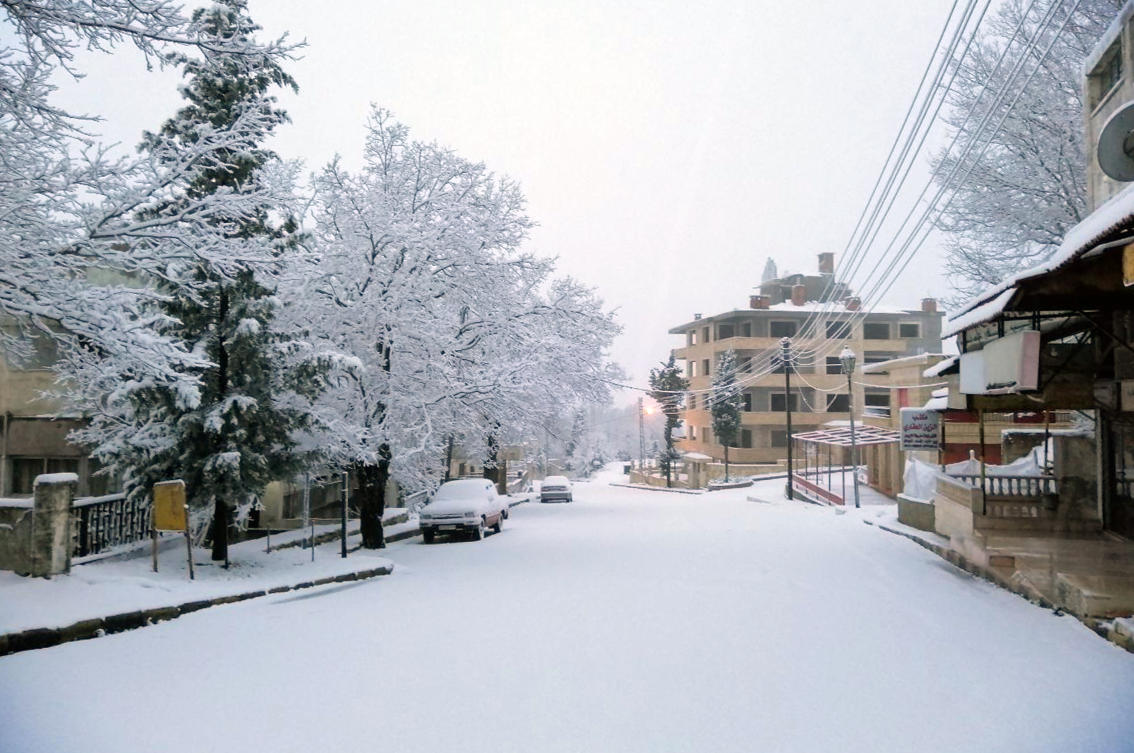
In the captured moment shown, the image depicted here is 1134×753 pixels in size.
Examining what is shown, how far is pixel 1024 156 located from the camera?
19.0 metres

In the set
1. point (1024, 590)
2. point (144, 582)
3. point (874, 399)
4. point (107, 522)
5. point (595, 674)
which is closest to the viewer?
point (595, 674)

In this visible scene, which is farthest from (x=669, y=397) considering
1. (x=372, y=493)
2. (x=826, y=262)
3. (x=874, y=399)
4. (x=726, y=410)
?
(x=372, y=493)

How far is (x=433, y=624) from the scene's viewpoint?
894 centimetres

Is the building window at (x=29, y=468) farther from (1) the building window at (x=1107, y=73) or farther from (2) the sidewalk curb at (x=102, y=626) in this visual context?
(1) the building window at (x=1107, y=73)

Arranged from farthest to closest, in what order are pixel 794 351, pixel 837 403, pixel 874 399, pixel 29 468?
pixel 874 399 < pixel 837 403 < pixel 794 351 < pixel 29 468

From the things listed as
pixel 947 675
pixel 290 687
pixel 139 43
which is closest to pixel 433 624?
pixel 290 687

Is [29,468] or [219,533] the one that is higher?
[29,468]

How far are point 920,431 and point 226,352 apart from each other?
18.1 meters

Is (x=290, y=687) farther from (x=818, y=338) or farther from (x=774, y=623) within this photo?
(x=818, y=338)

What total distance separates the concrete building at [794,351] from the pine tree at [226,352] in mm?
53078

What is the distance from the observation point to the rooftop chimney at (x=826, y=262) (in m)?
79.4

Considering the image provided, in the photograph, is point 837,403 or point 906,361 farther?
point 837,403

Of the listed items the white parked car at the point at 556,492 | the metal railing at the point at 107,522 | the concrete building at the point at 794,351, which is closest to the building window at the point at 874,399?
the concrete building at the point at 794,351

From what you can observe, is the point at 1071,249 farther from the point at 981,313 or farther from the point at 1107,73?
the point at 1107,73
